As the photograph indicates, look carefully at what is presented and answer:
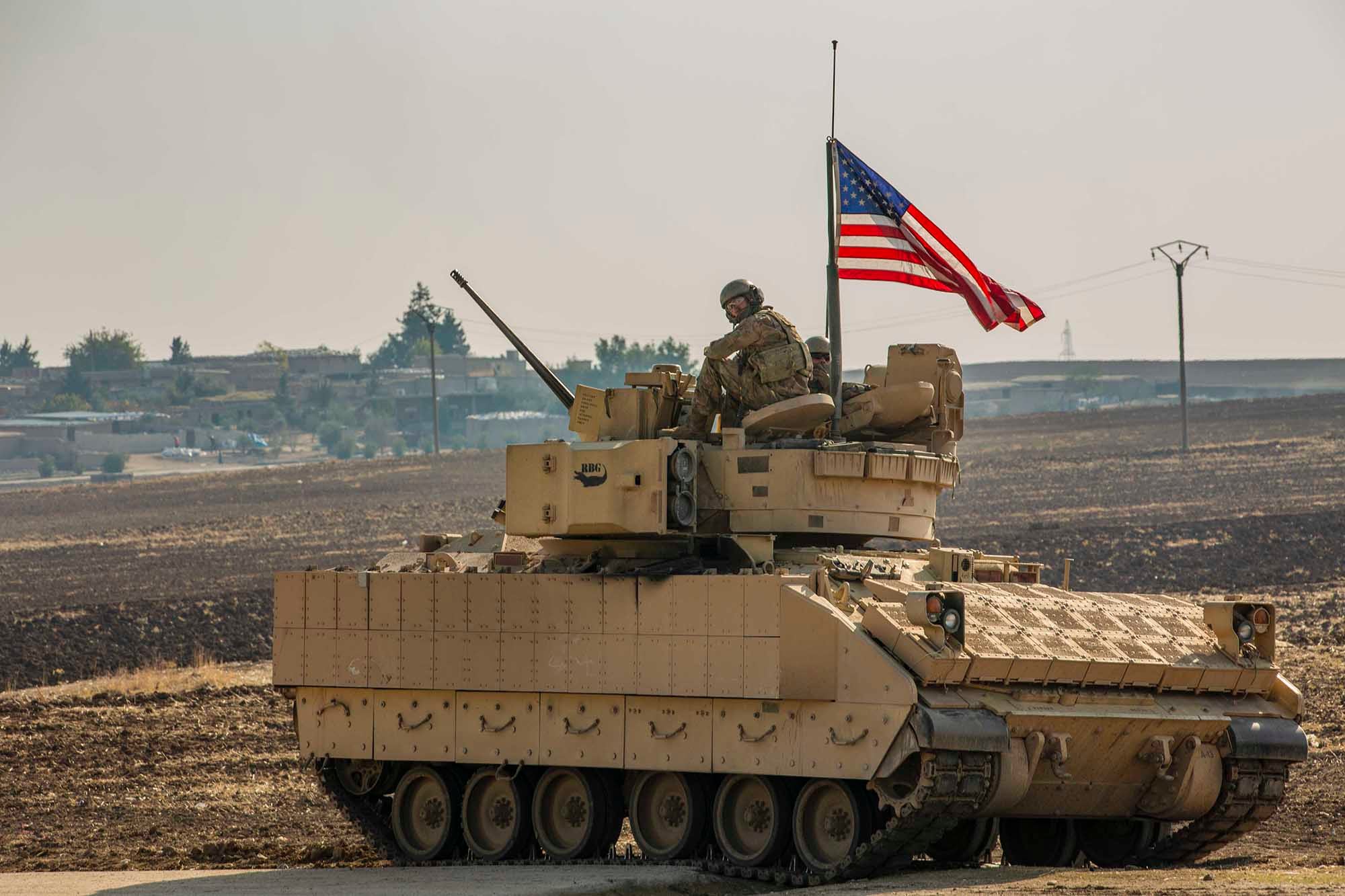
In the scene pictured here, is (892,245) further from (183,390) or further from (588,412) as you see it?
(183,390)

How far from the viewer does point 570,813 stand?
61.7 ft

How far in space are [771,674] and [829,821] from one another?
124cm

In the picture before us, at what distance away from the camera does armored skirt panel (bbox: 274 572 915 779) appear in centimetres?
1630

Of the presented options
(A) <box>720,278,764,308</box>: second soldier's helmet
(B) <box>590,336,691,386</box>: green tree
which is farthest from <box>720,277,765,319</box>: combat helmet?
(B) <box>590,336,691,386</box>: green tree

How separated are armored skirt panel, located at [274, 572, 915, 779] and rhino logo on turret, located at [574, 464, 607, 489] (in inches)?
31.8

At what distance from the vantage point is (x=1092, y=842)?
1892 cm

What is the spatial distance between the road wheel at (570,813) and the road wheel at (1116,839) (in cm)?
410

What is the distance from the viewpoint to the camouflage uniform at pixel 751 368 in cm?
1905

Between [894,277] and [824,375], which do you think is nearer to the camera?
[824,375]

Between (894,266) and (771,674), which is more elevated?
(894,266)

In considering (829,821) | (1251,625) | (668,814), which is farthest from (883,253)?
(829,821)

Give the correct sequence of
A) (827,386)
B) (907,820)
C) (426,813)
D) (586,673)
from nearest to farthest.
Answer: (907,820)
(586,673)
(426,813)
(827,386)

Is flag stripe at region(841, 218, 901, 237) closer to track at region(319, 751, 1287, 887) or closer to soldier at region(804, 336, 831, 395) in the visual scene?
soldier at region(804, 336, 831, 395)

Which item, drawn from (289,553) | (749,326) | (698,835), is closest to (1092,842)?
(698,835)
